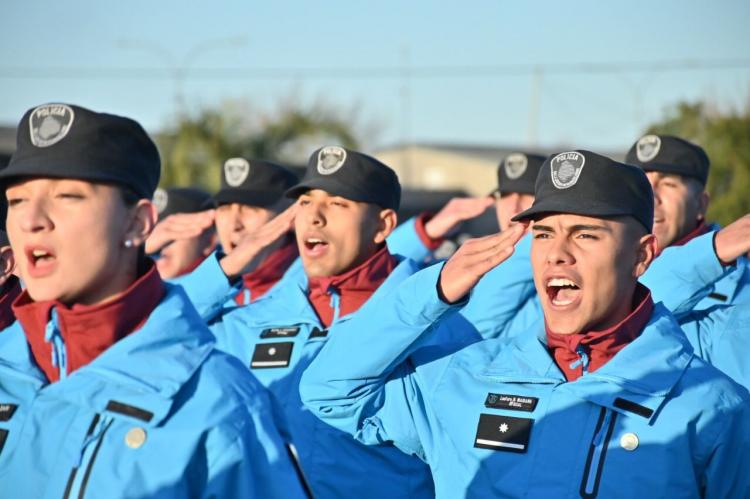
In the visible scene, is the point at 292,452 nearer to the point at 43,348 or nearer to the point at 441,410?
the point at 43,348

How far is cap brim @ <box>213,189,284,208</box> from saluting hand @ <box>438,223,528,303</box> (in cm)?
423

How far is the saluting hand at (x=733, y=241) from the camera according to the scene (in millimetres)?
4949

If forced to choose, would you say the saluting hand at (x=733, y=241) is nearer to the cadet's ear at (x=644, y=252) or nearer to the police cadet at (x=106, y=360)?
the cadet's ear at (x=644, y=252)

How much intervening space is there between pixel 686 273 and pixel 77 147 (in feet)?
11.0

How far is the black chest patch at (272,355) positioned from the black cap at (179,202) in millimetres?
3809

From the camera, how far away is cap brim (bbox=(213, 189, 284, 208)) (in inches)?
310

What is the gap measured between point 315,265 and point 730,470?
2745 mm

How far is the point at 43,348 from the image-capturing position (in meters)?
3.18

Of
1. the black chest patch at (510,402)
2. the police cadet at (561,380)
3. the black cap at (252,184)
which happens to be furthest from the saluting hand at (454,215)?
the black chest patch at (510,402)

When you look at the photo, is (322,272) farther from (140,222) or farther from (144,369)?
(144,369)

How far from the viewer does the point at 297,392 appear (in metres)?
5.27

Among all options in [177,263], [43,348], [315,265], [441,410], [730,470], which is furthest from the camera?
[177,263]

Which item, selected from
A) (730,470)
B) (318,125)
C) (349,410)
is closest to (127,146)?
(349,410)

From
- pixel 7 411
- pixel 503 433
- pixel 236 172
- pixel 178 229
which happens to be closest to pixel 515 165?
pixel 236 172
